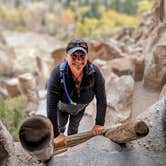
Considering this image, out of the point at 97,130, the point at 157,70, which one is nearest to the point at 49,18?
the point at 157,70

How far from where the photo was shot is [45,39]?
42.8m

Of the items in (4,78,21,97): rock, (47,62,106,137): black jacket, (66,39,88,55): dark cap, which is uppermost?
(66,39,88,55): dark cap

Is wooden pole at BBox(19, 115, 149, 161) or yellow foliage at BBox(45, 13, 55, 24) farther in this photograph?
yellow foliage at BBox(45, 13, 55, 24)

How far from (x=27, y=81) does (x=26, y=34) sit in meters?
33.3

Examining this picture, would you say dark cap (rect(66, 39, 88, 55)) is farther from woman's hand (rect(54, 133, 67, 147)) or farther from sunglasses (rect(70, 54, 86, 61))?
woman's hand (rect(54, 133, 67, 147))

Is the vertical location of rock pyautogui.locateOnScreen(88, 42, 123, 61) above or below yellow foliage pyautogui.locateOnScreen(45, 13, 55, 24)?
above

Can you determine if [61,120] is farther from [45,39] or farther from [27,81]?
[45,39]

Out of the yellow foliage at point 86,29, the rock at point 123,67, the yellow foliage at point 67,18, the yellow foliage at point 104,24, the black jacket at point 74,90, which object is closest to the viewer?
the black jacket at point 74,90

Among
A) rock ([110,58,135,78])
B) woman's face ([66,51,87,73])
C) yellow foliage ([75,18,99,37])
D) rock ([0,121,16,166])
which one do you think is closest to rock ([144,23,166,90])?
rock ([110,58,135,78])

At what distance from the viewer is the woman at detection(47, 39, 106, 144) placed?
12.0 ft

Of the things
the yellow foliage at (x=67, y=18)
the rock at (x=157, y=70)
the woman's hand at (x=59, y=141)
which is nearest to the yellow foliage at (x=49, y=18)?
the yellow foliage at (x=67, y=18)

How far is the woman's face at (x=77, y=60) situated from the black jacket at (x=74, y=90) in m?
0.09

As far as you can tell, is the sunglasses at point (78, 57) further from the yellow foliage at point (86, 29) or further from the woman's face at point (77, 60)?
the yellow foliage at point (86, 29)

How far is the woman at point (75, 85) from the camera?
3645 millimetres
